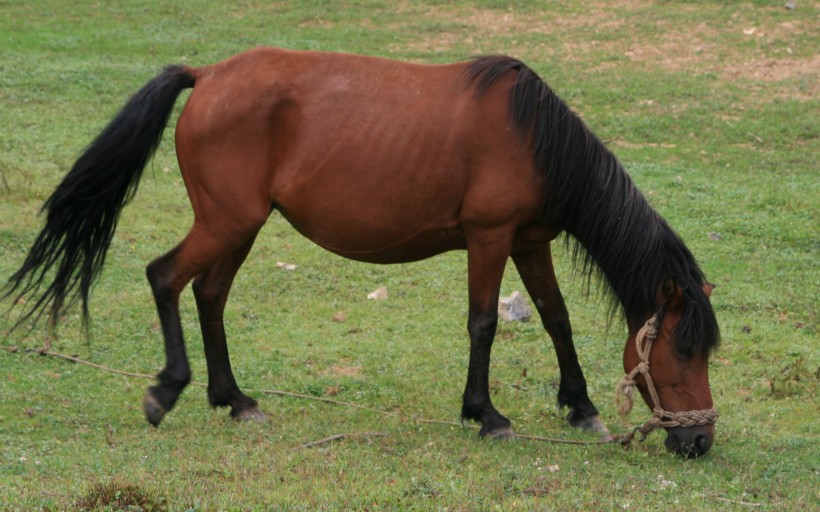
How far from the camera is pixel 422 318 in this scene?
9.34 meters

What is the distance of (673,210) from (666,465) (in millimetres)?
6301

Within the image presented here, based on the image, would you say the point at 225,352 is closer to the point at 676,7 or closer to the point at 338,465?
the point at 338,465

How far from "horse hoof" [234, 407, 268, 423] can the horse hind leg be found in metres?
0.44

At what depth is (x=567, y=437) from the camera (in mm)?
6672

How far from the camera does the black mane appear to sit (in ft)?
20.5

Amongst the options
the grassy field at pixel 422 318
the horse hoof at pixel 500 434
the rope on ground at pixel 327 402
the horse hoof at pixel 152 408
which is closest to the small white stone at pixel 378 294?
the grassy field at pixel 422 318

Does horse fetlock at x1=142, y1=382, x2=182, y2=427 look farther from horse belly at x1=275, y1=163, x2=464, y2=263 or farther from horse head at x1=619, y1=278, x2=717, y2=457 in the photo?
horse head at x1=619, y1=278, x2=717, y2=457

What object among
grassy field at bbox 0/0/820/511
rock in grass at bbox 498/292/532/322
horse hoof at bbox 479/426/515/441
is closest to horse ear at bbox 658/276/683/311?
grassy field at bbox 0/0/820/511

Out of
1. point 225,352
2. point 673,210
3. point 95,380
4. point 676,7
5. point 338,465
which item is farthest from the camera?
point 676,7

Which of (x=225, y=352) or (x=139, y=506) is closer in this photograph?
(x=139, y=506)

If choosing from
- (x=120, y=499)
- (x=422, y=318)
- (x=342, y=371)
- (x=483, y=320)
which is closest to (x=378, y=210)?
(x=483, y=320)

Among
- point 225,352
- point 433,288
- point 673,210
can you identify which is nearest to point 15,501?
point 225,352

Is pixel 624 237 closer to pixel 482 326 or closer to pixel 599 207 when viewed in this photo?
pixel 599 207

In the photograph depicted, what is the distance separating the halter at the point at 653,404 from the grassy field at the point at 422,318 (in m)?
0.20
